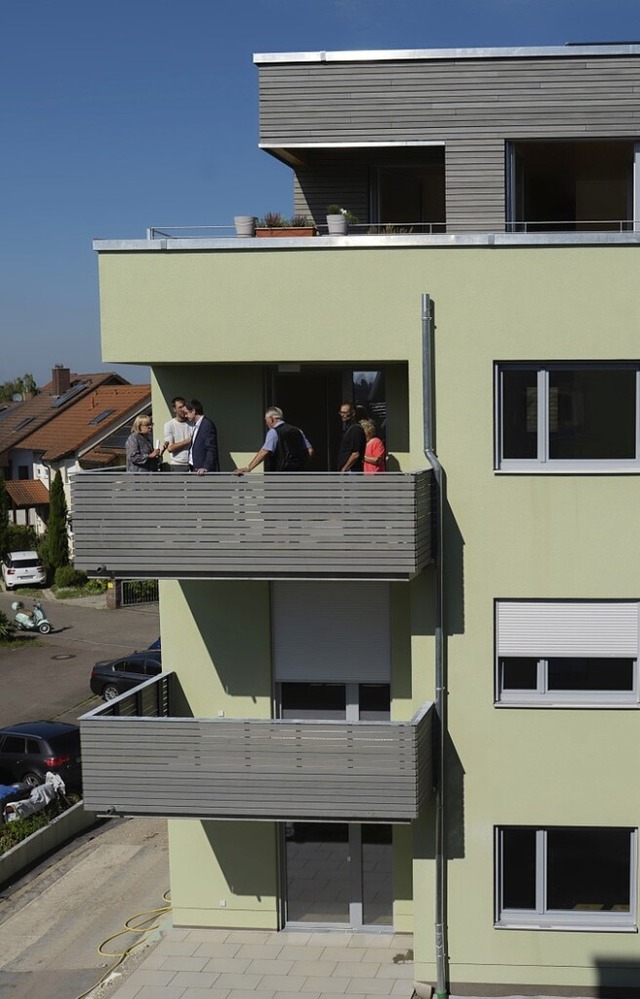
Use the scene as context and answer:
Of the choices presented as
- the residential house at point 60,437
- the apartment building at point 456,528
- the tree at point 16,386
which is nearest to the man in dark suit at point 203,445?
the apartment building at point 456,528

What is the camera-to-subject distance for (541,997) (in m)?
13.9

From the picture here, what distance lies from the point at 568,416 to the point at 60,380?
57.1 metres

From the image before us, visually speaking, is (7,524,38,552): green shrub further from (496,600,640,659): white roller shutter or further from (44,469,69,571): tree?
(496,600,640,659): white roller shutter

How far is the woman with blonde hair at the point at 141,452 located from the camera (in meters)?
13.9

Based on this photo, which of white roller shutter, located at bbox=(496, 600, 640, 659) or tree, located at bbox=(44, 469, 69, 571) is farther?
tree, located at bbox=(44, 469, 69, 571)

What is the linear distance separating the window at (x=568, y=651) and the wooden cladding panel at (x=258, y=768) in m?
1.19

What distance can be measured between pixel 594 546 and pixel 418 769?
3158 millimetres

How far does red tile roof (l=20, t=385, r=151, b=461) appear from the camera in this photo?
53.2 metres

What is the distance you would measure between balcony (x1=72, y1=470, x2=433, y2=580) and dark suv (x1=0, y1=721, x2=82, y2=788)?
10.8 metres

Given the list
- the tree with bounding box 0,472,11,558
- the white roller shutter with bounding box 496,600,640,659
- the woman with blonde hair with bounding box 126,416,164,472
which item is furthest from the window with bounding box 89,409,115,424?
the white roller shutter with bounding box 496,600,640,659

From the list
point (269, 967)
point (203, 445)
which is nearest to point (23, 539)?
point (269, 967)

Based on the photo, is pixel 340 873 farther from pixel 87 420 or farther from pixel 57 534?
pixel 87 420

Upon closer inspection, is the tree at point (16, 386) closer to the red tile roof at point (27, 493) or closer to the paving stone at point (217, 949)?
the red tile roof at point (27, 493)

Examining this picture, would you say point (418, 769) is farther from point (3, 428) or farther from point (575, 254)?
point (3, 428)
